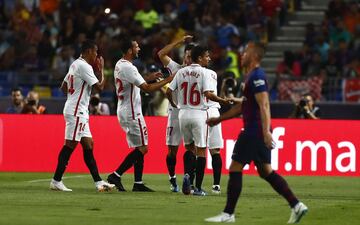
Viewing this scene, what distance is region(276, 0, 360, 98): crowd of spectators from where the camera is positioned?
2991 cm

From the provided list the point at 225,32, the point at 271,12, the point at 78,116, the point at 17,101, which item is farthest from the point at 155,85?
the point at 271,12

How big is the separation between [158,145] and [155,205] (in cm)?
892

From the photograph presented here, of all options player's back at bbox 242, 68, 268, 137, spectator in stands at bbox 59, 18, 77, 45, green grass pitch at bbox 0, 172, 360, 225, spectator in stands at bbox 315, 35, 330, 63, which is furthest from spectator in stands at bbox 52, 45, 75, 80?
player's back at bbox 242, 68, 268, 137

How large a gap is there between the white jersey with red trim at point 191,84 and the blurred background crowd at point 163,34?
11.0 meters

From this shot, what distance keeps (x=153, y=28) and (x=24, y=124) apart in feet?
27.2

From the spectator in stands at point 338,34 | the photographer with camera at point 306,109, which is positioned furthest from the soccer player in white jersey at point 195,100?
the spectator in stands at point 338,34

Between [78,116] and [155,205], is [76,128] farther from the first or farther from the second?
[155,205]

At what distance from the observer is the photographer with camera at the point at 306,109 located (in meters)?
26.6

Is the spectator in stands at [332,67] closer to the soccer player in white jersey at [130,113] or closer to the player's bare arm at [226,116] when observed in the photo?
the soccer player in white jersey at [130,113]

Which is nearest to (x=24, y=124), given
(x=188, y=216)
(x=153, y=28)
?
(x=153, y=28)

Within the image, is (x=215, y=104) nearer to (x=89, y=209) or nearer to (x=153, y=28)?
(x=89, y=209)

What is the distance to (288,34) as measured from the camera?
3325 cm

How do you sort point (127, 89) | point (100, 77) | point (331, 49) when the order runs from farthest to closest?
point (331, 49) < point (100, 77) < point (127, 89)

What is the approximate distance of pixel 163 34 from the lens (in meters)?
32.2
